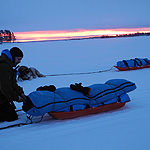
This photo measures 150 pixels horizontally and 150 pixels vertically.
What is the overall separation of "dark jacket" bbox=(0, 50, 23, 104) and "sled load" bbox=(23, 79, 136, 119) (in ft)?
0.92

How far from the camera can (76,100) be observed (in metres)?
3.63

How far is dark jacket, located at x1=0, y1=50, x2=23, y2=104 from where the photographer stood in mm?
3328

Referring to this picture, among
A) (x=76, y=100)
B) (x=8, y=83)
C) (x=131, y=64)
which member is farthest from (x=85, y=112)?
(x=131, y=64)

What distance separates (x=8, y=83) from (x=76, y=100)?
1.14 m

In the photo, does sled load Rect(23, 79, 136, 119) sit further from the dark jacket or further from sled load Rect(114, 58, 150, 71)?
sled load Rect(114, 58, 150, 71)

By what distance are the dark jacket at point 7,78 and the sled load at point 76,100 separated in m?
0.28

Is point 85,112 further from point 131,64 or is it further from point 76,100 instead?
point 131,64

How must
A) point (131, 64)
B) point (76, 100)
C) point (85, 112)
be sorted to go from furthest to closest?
point (131, 64) → point (85, 112) → point (76, 100)

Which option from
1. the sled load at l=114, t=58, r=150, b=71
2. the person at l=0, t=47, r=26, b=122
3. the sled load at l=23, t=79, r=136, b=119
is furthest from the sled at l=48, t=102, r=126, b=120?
the sled load at l=114, t=58, r=150, b=71

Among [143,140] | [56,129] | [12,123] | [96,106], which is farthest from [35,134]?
[143,140]

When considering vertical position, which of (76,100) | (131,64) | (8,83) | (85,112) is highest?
(131,64)

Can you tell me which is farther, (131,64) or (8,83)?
(131,64)

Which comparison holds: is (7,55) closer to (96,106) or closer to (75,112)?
(75,112)

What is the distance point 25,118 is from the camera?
12.8 feet
